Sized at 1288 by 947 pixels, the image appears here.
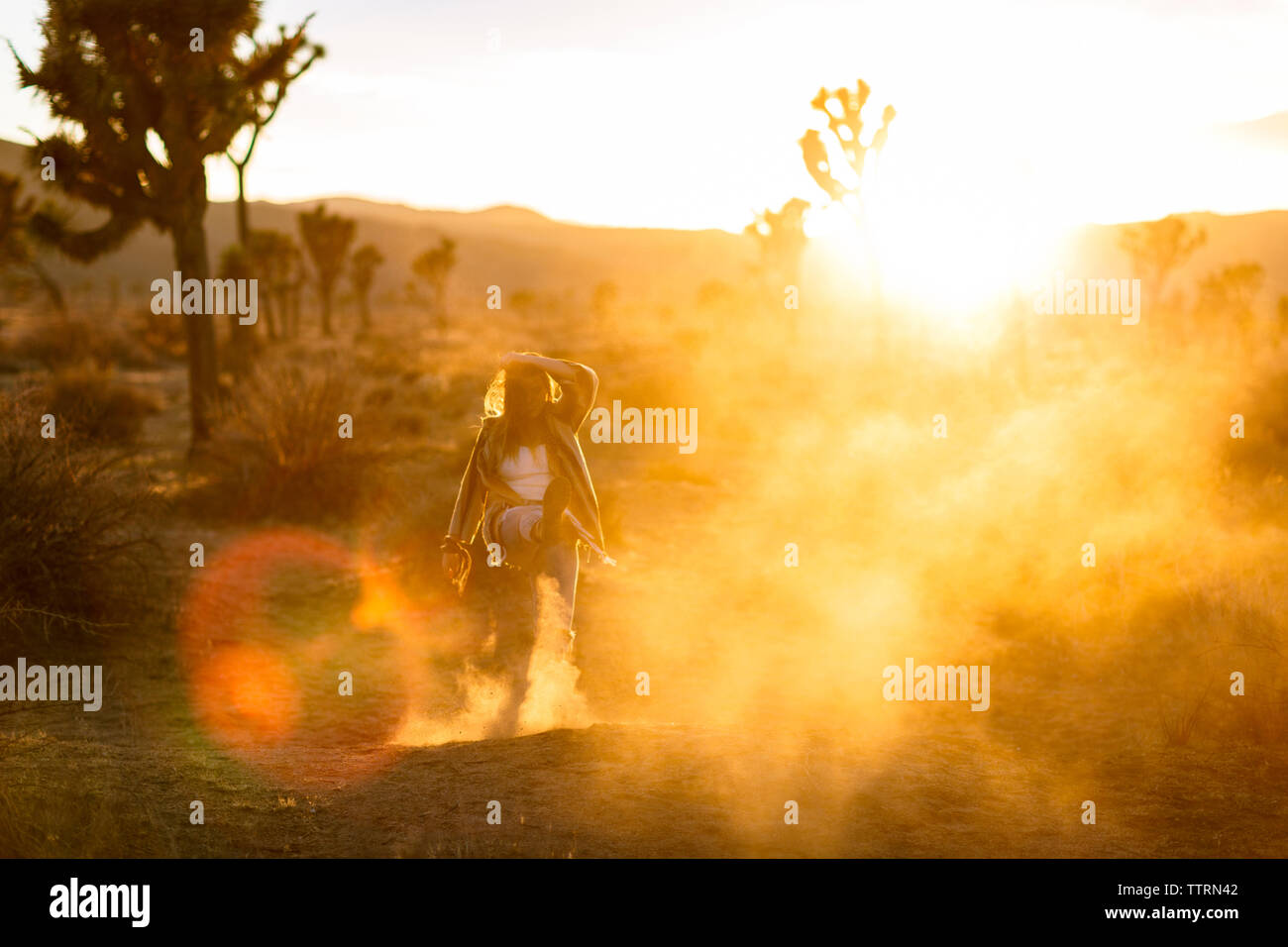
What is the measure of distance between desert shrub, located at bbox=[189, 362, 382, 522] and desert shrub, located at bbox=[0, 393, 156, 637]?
3.57 m

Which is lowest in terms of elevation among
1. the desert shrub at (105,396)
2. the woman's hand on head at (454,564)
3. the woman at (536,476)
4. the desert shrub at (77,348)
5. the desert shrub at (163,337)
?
the woman's hand on head at (454,564)

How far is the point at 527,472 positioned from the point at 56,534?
12.0 feet

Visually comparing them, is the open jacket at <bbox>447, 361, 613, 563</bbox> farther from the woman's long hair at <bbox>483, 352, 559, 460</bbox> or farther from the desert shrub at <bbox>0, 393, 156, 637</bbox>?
the desert shrub at <bbox>0, 393, 156, 637</bbox>

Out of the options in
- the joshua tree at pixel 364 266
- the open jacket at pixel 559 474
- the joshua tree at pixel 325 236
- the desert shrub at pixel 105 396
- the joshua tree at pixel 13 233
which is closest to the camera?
the open jacket at pixel 559 474

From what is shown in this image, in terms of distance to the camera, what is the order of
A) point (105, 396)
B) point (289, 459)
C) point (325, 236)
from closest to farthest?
point (289, 459)
point (105, 396)
point (325, 236)

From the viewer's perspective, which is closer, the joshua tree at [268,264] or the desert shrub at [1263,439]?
the desert shrub at [1263,439]

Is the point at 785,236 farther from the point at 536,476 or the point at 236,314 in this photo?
the point at 536,476

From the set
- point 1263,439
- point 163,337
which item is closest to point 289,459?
point 1263,439

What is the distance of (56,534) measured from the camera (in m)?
7.66

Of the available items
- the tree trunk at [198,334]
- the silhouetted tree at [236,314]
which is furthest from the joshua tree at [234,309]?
the tree trunk at [198,334]

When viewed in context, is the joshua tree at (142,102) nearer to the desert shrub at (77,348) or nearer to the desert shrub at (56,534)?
the desert shrub at (56,534)

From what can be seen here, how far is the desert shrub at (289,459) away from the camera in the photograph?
12.2 m

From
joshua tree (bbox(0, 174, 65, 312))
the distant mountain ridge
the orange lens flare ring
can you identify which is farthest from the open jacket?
the distant mountain ridge

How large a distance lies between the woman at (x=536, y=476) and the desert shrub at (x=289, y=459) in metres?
6.09
